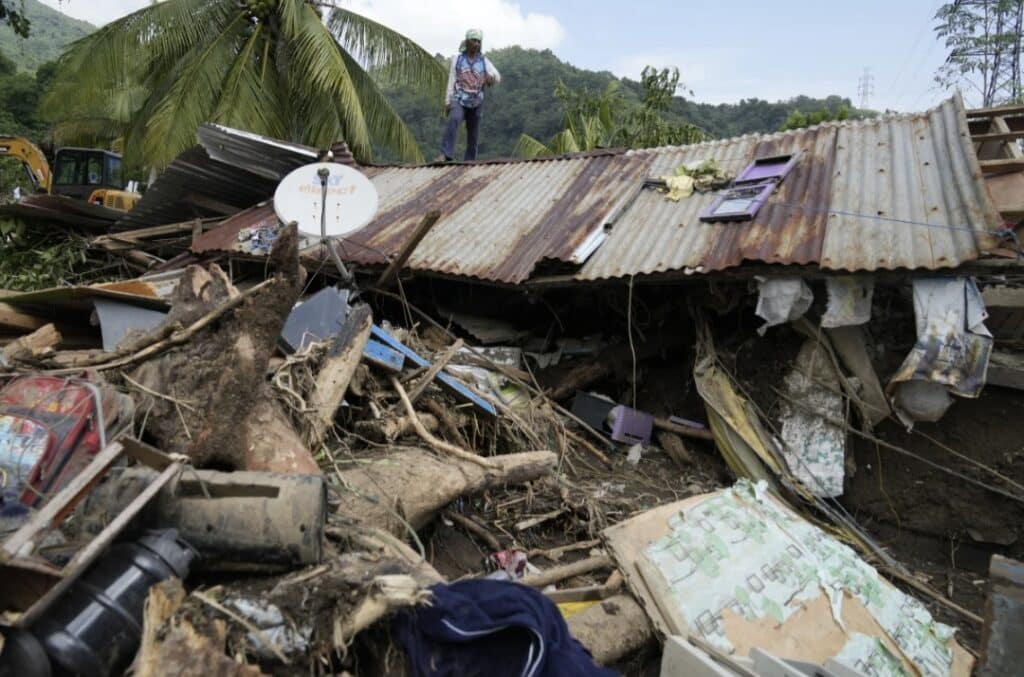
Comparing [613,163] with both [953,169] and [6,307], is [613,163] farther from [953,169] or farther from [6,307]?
[6,307]

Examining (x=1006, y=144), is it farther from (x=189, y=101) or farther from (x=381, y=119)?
(x=189, y=101)

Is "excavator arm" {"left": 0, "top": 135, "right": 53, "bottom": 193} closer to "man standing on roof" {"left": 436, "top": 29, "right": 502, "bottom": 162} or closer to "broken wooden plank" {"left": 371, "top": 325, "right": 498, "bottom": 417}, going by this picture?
"man standing on roof" {"left": 436, "top": 29, "right": 502, "bottom": 162}

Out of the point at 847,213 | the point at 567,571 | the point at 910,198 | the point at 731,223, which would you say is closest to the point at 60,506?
the point at 567,571

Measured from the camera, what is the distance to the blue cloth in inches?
85.4

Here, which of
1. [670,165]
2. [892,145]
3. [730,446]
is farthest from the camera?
[670,165]

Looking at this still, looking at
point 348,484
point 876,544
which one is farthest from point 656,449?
point 348,484

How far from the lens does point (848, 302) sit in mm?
4922

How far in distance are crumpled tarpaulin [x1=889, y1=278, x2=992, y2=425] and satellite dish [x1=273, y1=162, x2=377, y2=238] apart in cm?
451

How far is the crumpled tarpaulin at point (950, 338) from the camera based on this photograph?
447cm

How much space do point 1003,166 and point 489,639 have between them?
5.90 m

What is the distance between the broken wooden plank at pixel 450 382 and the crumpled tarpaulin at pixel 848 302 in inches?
108

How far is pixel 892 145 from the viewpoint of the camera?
6.46 metres

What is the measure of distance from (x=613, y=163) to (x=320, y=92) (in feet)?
20.8

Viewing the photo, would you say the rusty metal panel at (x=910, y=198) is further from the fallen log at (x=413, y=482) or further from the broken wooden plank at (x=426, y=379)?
the broken wooden plank at (x=426, y=379)
